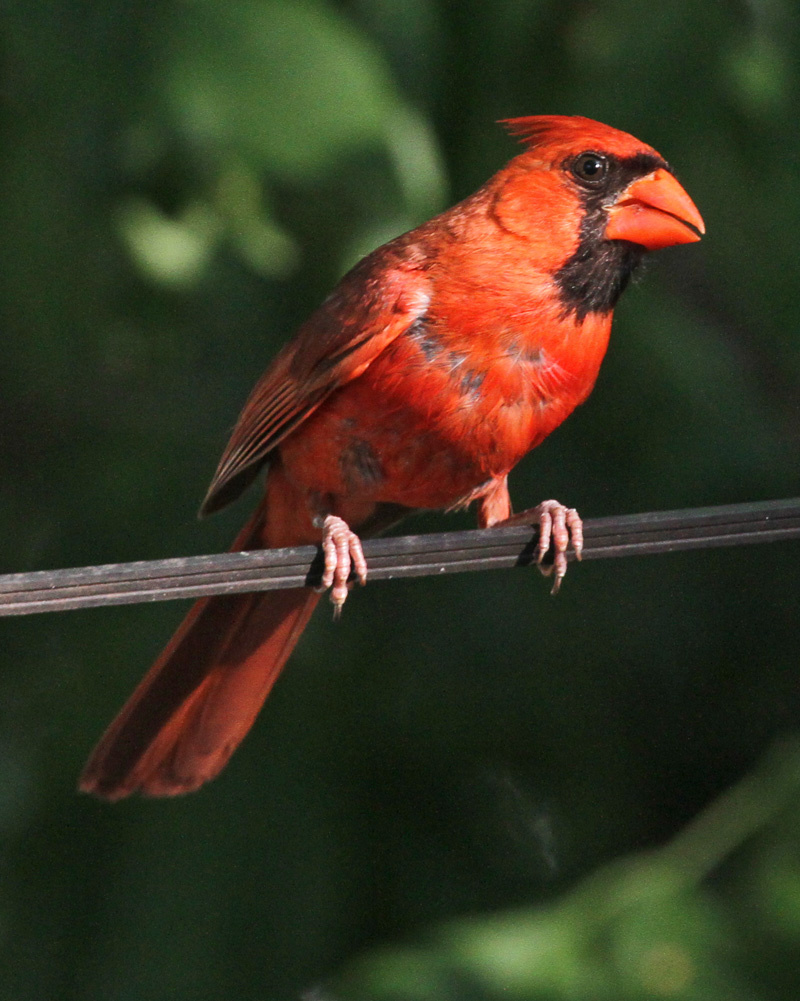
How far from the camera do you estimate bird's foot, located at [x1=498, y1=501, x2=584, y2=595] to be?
2764 millimetres

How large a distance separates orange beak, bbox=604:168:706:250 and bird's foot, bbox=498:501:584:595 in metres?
0.55

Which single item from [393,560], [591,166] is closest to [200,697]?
[393,560]

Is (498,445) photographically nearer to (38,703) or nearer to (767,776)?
(767,776)

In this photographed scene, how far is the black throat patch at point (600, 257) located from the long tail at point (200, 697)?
880 millimetres

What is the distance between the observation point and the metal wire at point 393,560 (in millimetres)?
2049

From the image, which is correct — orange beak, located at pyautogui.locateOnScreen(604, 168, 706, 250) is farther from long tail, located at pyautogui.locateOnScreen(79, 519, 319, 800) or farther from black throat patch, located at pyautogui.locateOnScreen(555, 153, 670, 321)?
long tail, located at pyautogui.locateOnScreen(79, 519, 319, 800)

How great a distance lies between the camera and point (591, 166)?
2.99 meters

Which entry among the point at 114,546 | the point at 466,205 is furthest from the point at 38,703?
the point at 466,205

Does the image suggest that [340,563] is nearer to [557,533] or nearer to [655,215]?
[557,533]

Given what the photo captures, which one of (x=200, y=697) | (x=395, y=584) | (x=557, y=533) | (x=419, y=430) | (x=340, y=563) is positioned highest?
(x=419, y=430)

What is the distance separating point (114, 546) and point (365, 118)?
42.8 inches

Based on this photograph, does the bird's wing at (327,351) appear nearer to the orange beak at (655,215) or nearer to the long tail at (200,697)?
the long tail at (200,697)

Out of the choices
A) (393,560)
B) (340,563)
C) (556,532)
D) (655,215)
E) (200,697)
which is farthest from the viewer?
(200,697)

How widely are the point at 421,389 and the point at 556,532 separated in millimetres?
373
